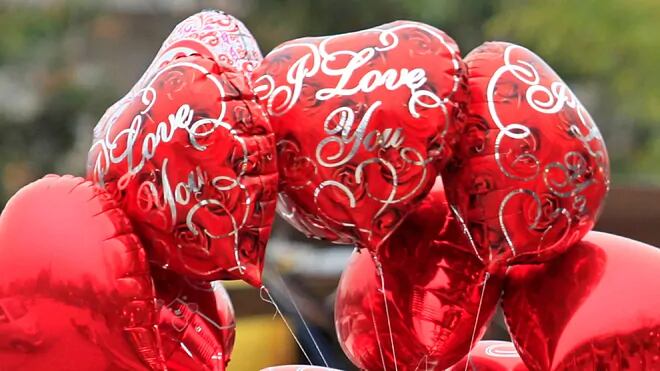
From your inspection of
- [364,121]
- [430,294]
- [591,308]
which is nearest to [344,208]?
[364,121]

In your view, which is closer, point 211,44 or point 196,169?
point 196,169

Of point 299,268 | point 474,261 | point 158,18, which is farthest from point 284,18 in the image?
point 474,261

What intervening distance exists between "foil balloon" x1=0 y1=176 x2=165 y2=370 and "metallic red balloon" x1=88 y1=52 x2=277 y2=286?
32 mm

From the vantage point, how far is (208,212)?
817 millimetres

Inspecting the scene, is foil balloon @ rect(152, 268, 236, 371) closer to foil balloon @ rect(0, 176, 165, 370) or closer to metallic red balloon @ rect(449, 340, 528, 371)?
foil balloon @ rect(0, 176, 165, 370)

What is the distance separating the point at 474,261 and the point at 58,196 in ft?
1.45

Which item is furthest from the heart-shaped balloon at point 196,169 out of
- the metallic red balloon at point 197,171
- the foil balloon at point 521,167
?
the foil balloon at point 521,167

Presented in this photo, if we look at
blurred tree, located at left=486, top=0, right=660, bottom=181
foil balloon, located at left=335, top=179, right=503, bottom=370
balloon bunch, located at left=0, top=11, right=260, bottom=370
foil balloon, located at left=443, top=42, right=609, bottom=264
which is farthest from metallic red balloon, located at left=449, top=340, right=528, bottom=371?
blurred tree, located at left=486, top=0, right=660, bottom=181

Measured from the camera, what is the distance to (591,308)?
94 centimetres

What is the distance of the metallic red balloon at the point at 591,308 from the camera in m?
0.93

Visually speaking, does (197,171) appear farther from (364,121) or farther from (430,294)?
(430,294)

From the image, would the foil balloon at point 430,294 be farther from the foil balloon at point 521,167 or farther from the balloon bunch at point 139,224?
the balloon bunch at point 139,224

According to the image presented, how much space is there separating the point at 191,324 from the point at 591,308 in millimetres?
413

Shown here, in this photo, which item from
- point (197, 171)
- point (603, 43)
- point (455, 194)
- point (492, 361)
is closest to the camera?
point (197, 171)
